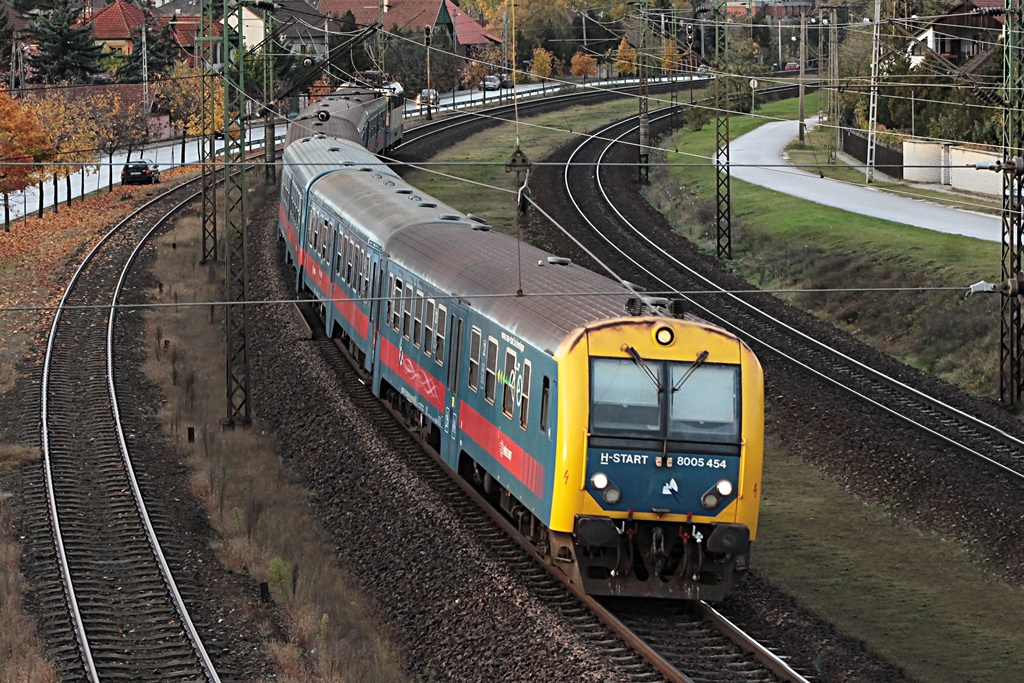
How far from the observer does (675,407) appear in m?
13.6

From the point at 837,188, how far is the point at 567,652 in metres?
36.2

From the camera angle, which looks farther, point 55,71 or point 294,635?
point 55,71

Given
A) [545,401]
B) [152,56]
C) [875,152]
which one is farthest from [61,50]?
[545,401]

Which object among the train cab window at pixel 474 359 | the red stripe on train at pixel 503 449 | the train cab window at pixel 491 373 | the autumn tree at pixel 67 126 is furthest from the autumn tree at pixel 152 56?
the train cab window at pixel 491 373

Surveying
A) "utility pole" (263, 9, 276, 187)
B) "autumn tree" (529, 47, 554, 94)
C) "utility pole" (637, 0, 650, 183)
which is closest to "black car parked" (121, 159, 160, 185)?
"utility pole" (263, 9, 276, 187)

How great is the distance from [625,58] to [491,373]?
81.6m

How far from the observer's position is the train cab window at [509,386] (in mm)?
15219

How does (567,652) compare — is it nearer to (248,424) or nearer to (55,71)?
(248,424)

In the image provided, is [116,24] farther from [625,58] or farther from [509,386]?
[509,386]

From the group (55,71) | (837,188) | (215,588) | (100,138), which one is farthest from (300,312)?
(55,71)

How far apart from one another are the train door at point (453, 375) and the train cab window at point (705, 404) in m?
4.22

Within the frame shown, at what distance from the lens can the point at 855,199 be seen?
43.2 metres

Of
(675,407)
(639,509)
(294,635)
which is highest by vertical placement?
(675,407)

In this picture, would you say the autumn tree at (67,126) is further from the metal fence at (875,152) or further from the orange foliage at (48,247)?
the metal fence at (875,152)
